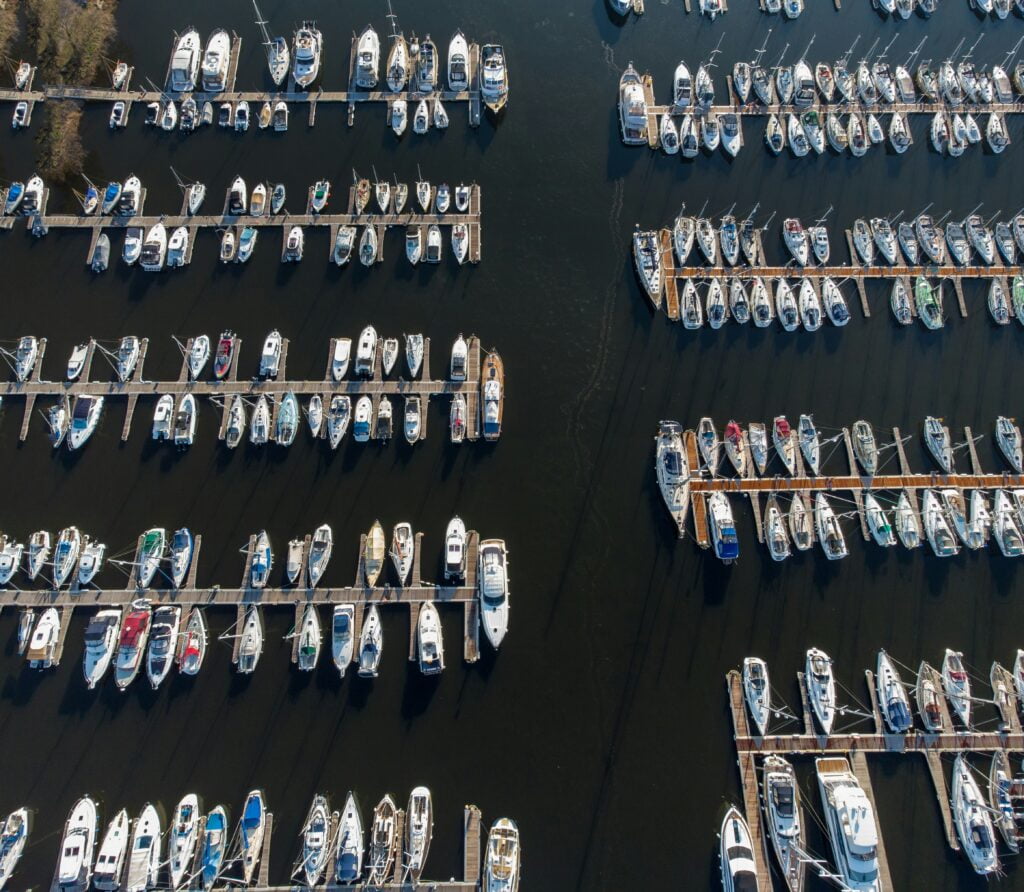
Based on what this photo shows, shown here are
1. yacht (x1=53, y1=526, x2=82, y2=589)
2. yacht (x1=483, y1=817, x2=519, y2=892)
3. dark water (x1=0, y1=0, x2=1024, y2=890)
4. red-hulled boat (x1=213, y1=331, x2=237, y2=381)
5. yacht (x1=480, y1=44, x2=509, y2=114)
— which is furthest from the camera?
yacht (x1=480, y1=44, x2=509, y2=114)

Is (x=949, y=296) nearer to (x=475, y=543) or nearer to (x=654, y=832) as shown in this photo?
(x=475, y=543)

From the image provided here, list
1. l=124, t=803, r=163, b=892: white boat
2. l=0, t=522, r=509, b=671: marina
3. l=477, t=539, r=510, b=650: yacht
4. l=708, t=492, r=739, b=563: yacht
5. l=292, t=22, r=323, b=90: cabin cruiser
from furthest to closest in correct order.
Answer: l=292, t=22, r=323, b=90: cabin cruiser < l=708, t=492, r=739, b=563: yacht < l=0, t=522, r=509, b=671: marina < l=477, t=539, r=510, b=650: yacht < l=124, t=803, r=163, b=892: white boat

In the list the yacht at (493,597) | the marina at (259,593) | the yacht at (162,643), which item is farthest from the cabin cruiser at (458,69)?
the yacht at (162,643)

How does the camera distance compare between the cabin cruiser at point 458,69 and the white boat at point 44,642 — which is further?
the cabin cruiser at point 458,69

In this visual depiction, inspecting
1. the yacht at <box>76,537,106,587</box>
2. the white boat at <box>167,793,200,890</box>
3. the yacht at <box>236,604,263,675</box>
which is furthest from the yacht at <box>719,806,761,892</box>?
the yacht at <box>76,537,106,587</box>

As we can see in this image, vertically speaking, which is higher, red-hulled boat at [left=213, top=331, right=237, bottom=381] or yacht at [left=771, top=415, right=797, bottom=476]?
red-hulled boat at [left=213, top=331, right=237, bottom=381]

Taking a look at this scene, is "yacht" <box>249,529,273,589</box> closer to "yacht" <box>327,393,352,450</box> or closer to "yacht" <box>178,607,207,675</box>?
"yacht" <box>178,607,207,675</box>

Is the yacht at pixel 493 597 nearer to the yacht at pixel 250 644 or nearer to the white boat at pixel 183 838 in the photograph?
the yacht at pixel 250 644

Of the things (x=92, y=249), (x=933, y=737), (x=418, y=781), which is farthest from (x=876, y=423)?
(x=92, y=249)
